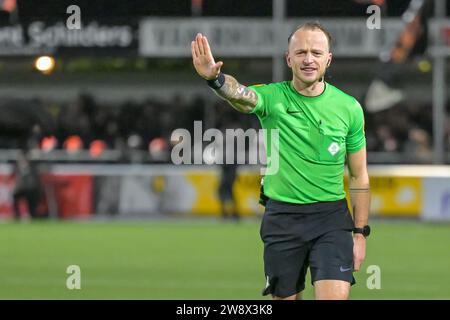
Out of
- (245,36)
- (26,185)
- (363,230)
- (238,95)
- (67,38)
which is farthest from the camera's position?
(245,36)

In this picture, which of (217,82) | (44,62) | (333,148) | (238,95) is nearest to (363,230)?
(333,148)

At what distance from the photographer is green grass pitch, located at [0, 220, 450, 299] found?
1483cm

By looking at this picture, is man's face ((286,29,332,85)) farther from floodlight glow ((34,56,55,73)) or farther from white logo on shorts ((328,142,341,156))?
floodlight glow ((34,56,55,73))

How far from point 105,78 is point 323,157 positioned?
28.3 metres

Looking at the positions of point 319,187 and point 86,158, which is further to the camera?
point 86,158

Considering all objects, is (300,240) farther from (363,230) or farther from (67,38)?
(67,38)

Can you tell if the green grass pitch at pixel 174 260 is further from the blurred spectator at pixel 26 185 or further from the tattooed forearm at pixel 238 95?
the tattooed forearm at pixel 238 95

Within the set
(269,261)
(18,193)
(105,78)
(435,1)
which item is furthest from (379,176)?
(269,261)

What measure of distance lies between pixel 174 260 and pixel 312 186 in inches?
413

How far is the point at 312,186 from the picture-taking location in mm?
8672
